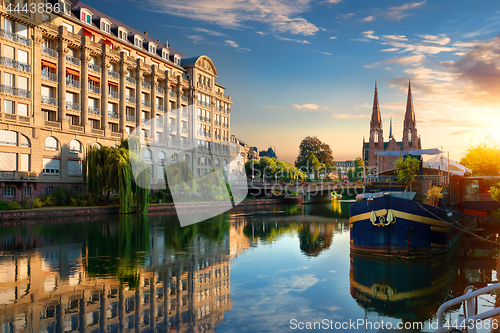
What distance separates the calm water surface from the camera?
10.6 metres

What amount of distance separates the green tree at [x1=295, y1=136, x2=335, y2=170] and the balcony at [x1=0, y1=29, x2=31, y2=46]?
281 ft

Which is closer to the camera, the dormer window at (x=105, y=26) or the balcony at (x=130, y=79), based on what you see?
the dormer window at (x=105, y=26)

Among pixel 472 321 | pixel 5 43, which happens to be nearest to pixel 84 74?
pixel 5 43

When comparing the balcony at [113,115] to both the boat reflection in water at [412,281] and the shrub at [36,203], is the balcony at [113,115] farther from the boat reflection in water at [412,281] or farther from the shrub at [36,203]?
the boat reflection in water at [412,281]

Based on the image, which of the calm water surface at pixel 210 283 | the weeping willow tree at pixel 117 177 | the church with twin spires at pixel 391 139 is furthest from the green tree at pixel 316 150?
the calm water surface at pixel 210 283

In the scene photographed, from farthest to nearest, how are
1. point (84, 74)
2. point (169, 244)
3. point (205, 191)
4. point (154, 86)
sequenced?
point (154, 86)
point (205, 191)
point (84, 74)
point (169, 244)

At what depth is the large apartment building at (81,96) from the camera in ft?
130

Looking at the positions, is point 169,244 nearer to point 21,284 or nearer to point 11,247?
point 11,247

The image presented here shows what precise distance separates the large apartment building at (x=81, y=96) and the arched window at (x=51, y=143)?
0.12 m

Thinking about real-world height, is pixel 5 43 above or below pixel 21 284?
above

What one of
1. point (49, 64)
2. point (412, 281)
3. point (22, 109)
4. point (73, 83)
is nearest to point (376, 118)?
point (73, 83)

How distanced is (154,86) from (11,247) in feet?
145

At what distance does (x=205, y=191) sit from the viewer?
54.8m

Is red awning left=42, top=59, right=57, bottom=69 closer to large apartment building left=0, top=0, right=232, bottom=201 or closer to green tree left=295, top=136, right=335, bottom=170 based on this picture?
large apartment building left=0, top=0, right=232, bottom=201
